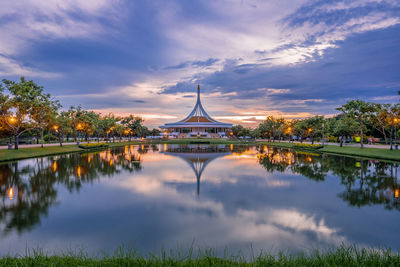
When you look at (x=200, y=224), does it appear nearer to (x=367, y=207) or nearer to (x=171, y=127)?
(x=367, y=207)

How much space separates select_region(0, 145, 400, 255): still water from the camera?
6031mm

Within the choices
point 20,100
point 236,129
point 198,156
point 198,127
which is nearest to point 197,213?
point 198,156

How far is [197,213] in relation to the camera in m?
8.14

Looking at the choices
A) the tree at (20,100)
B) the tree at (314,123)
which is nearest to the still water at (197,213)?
the tree at (20,100)

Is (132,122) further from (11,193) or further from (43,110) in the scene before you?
(11,193)

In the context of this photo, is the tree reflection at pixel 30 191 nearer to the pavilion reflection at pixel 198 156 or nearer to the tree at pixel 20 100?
the pavilion reflection at pixel 198 156

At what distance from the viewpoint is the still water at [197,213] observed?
6031 mm

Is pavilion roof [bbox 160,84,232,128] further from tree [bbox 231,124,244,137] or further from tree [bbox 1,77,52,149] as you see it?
tree [bbox 1,77,52,149]

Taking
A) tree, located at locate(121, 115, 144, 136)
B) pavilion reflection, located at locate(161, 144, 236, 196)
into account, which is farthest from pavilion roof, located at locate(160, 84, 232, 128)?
pavilion reflection, located at locate(161, 144, 236, 196)

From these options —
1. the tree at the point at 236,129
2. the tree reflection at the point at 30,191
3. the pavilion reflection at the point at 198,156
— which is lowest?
the pavilion reflection at the point at 198,156

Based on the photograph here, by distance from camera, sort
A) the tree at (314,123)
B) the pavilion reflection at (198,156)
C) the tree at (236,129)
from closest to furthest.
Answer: the pavilion reflection at (198,156)
the tree at (314,123)
the tree at (236,129)

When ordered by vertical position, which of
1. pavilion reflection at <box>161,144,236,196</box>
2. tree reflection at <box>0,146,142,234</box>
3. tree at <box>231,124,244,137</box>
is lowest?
pavilion reflection at <box>161,144,236,196</box>

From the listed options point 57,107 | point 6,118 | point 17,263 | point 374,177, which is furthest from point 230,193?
point 57,107

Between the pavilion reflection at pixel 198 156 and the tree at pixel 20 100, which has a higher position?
the tree at pixel 20 100
